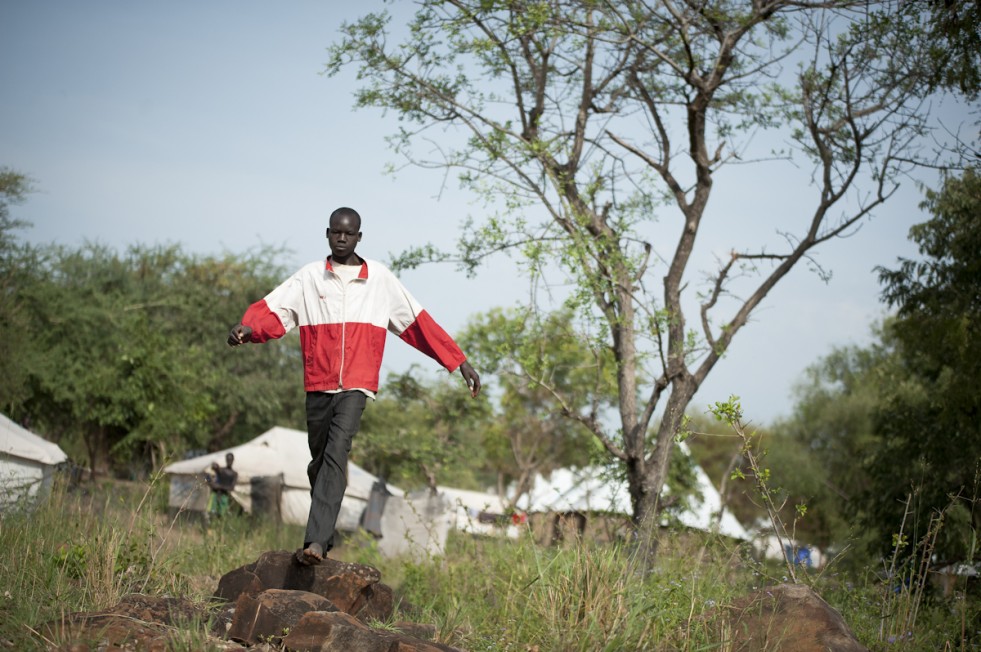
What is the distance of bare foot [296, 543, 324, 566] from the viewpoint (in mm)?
5621

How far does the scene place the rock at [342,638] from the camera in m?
4.15

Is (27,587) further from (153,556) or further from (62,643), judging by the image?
(62,643)

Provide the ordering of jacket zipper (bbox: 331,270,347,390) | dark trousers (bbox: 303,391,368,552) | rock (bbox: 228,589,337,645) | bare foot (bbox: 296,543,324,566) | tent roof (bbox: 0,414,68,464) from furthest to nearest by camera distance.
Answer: tent roof (bbox: 0,414,68,464) → jacket zipper (bbox: 331,270,347,390) → dark trousers (bbox: 303,391,368,552) → bare foot (bbox: 296,543,324,566) → rock (bbox: 228,589,337,645)

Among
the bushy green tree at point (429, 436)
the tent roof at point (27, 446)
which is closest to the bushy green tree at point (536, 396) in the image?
the bushy green tree at point (429, 436)

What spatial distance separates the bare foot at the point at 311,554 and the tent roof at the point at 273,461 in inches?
710

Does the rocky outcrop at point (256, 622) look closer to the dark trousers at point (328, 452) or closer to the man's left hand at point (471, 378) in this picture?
the dark trousers at point (328, 452)

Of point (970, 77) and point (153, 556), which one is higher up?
point (970, 77)

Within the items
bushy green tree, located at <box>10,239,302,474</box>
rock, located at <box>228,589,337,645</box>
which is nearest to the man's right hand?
rock, located at <box>228,589,337,645</box>

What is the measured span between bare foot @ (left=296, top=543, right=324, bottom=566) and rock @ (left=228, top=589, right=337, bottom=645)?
2.77 ft

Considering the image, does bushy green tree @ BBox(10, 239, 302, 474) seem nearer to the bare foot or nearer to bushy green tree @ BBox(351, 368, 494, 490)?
bushy green tree @ BBox(351, 368, 494, 490)

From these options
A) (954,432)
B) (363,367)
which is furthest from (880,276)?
(363,367)

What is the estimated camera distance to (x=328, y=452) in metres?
5.96

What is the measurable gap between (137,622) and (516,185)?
24.9 feet

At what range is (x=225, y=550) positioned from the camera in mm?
7586
